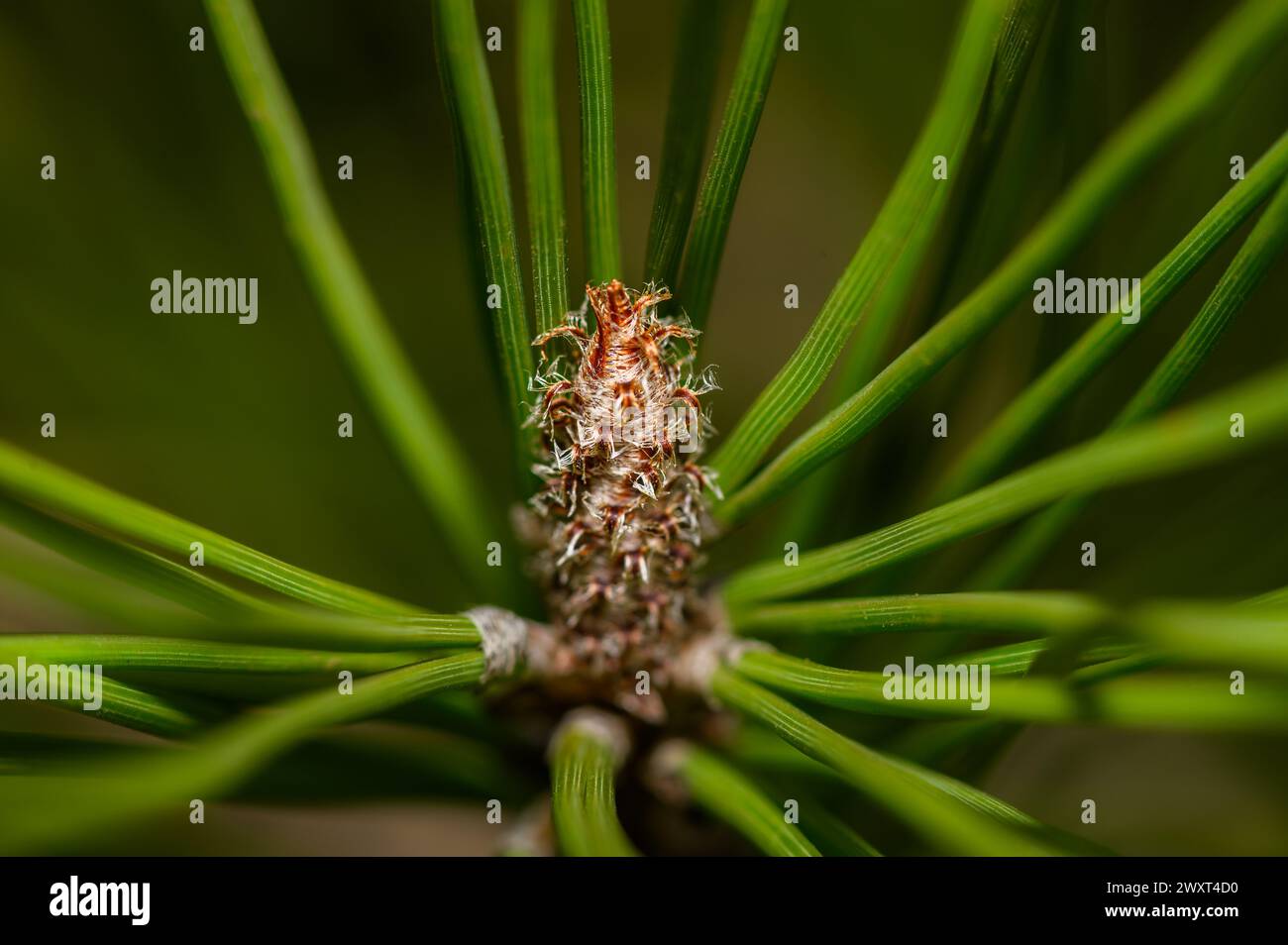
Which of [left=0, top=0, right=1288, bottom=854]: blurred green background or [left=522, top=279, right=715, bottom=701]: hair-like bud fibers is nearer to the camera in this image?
[left=522, top=279, right=715, bottom=701]: hair-like bud fibers

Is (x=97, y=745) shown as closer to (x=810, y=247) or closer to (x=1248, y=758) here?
(x=810, y=247)

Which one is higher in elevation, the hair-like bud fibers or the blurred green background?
the blurred green background

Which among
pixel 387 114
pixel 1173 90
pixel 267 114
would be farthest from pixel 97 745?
pixel 387 114

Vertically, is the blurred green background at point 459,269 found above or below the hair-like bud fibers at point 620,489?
above

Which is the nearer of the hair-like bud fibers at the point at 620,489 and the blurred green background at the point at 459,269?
the hair-like bud fibers at the point at 620,489
